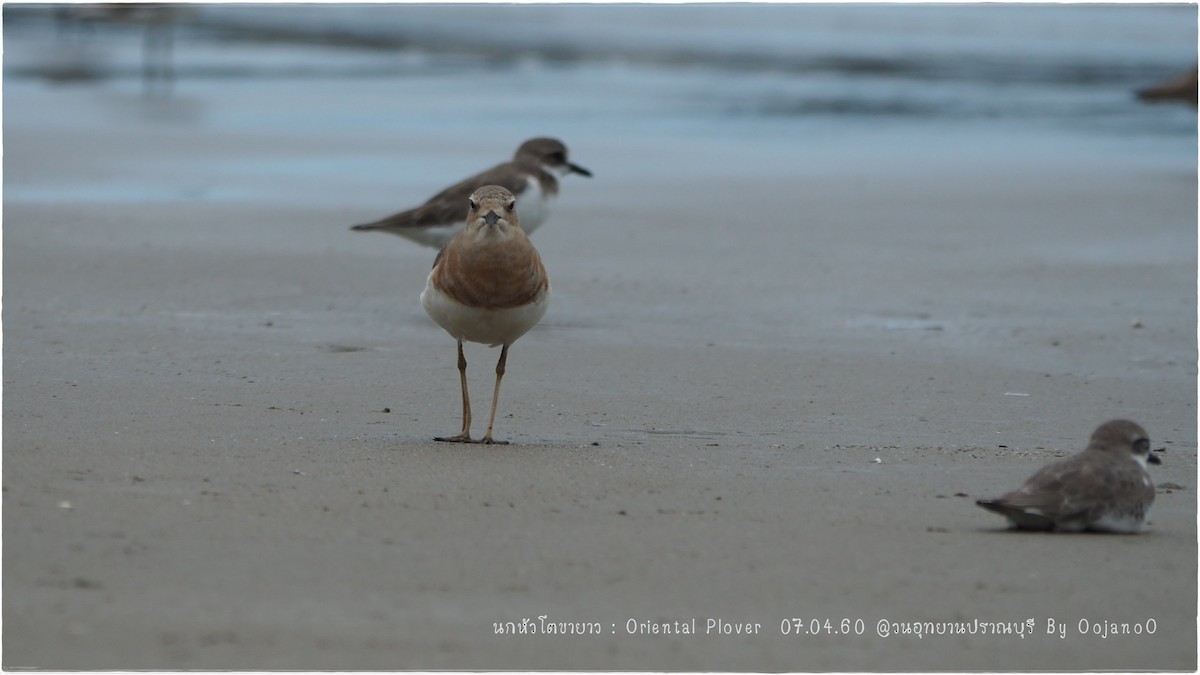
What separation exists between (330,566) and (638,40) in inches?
A: 995

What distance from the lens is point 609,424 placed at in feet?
19.9

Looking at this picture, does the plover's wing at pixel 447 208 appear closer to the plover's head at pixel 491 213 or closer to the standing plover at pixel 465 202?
the standing plover at pixel 465 202

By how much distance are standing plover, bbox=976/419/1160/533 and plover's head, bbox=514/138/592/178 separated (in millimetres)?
5582

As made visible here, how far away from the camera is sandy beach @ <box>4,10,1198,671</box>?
381 centimetres

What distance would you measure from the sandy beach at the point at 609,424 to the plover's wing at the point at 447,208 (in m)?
0.34

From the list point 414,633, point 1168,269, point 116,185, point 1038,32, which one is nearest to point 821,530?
point 414,633

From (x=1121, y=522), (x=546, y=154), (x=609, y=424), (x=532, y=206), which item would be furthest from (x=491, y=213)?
(x=546, y=154)

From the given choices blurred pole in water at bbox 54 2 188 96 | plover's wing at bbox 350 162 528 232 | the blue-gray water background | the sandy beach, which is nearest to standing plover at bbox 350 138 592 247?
plover's wing at bbox 350 162 528 232

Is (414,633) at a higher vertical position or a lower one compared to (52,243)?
lower

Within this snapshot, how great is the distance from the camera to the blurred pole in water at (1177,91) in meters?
14.9

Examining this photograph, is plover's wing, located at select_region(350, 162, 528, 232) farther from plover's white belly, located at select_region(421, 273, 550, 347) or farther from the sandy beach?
plover's white belly, located at select_region(421, 273, 550, 347)

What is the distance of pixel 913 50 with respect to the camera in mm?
27000

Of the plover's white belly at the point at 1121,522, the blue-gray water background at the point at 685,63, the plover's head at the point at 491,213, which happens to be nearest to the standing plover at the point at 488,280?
the plover's head at the point at 491,213

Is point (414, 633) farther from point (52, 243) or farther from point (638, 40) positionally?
point (638, 40)
